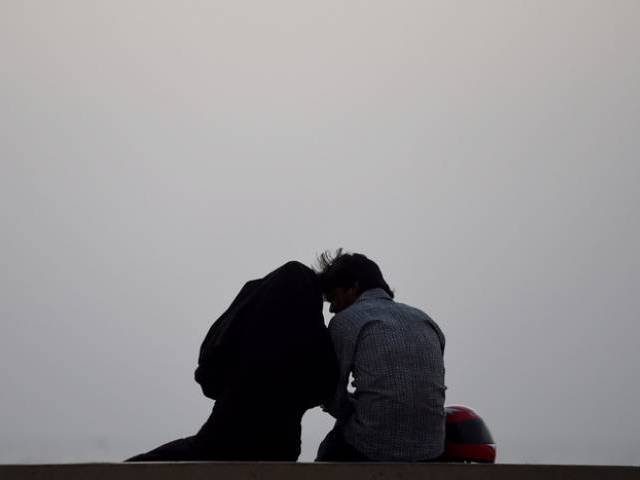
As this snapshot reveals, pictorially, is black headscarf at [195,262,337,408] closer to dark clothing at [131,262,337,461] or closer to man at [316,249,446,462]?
dark clothing at [131,262,337,461]

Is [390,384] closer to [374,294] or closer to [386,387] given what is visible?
[386,387]

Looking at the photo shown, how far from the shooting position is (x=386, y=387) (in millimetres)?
3812

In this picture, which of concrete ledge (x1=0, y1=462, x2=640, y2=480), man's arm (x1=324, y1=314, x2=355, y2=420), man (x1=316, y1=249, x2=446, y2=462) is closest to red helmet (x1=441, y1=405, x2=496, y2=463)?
man (x1=316, y1=249, x2=446, y2=462)

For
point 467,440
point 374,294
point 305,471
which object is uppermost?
point 374,294

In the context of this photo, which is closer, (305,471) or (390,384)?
(305,471)

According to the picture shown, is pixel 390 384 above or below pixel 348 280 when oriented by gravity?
below

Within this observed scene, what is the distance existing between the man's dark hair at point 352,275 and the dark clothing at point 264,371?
375 millimetres

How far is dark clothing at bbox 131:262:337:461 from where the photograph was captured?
144 inches

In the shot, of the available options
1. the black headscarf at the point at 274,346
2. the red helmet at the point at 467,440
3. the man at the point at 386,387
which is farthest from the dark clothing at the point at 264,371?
the red helmet at the point at 467,440

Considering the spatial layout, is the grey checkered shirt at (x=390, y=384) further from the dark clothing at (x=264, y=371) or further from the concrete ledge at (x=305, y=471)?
the concrete ledge at (x=305, y=471)

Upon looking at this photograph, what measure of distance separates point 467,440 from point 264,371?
93 cm

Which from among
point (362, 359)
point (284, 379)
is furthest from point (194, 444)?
point (362, 359)

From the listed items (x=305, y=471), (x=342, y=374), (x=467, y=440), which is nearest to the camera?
(x=305, y=471)

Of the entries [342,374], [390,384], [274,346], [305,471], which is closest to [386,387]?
[390,384]
